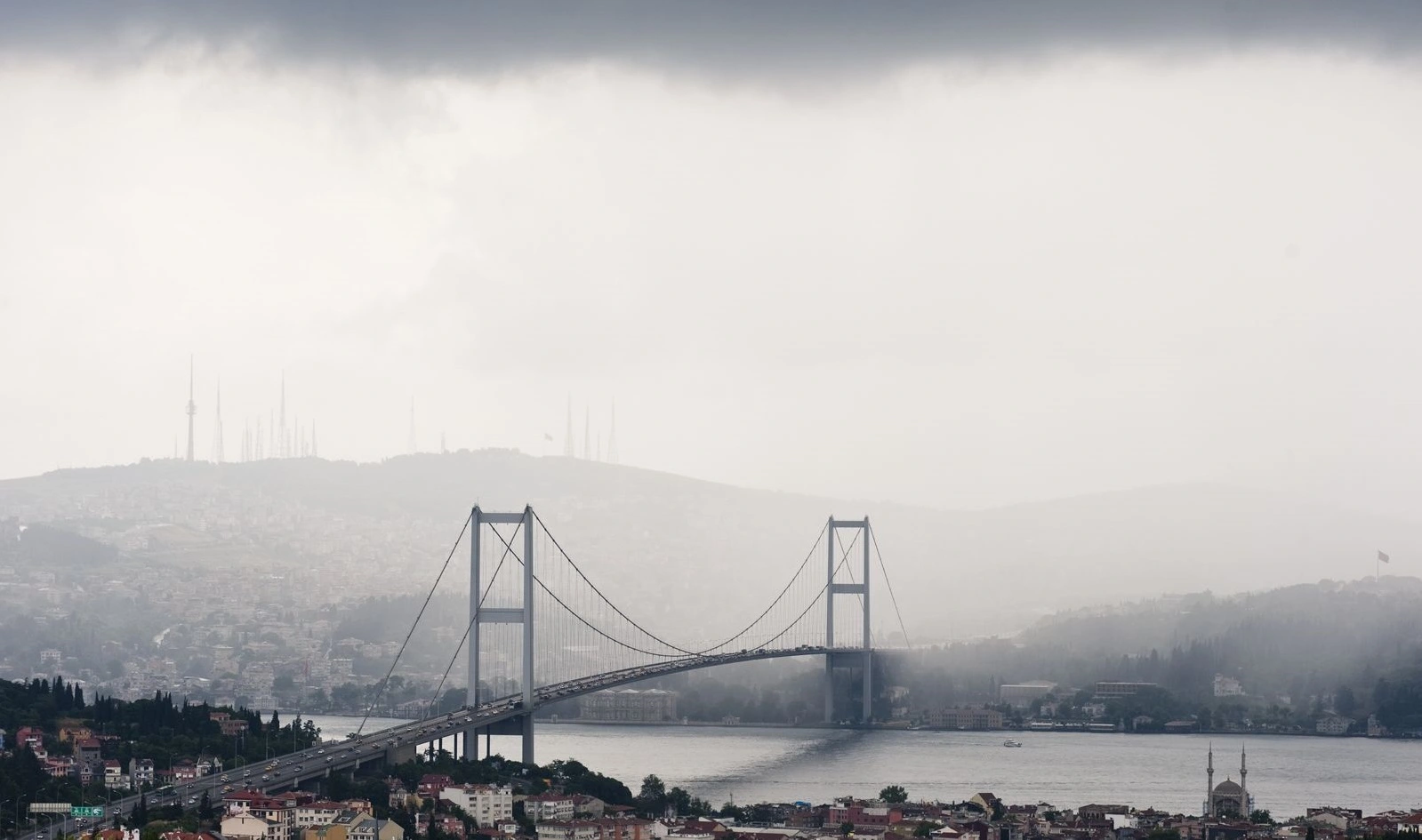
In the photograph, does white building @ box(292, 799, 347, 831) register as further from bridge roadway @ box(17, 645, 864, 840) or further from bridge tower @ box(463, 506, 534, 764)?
bridge tower @ box(463, 506, 534, 764)

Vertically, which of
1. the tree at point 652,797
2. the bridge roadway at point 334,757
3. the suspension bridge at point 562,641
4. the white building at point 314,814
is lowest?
the tree at point 652,797

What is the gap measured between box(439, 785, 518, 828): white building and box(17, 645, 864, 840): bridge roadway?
70.9 inches

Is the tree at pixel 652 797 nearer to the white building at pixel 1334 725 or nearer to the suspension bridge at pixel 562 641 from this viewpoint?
the suspension bridge at pixel 562 641

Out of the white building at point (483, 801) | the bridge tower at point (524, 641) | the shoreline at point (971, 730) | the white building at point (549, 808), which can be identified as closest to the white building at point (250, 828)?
the white building at point (483, 801)

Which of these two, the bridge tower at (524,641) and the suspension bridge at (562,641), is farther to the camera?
the suspension bridge at (562,641)

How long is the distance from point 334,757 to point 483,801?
12.8ft

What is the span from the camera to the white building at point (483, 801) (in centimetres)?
3516

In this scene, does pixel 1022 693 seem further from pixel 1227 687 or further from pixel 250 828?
pixel 250 828

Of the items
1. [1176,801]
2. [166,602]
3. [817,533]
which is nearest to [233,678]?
[166,602]

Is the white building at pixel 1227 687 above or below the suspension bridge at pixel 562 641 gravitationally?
below

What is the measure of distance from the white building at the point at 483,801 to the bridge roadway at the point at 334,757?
1.80 metres

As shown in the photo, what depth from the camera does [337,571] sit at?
389ft

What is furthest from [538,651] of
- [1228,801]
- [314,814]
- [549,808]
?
[314,814]

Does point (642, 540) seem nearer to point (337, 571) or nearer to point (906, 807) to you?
point (337, 571)
